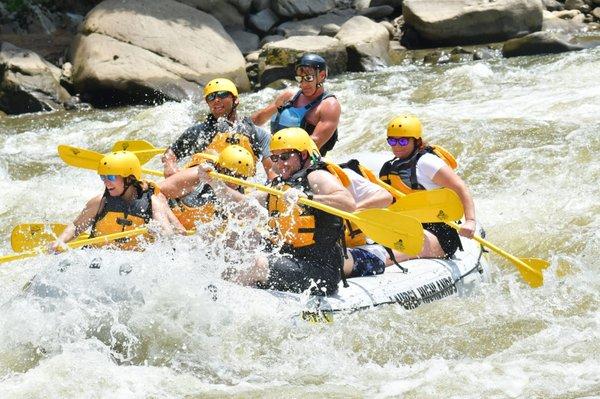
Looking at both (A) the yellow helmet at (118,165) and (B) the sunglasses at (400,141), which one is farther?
(B) the sunglasses at (400,141)

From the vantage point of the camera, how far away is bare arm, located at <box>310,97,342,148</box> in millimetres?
7504

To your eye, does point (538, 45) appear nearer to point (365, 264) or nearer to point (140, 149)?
point (140, 149)

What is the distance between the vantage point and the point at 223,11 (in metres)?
18.1

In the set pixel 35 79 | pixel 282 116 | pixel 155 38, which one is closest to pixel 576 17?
pixel 155 38

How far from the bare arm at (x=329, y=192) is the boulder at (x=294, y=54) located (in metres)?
9.33

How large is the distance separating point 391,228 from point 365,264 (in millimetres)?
428

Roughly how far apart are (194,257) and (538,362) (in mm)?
2075

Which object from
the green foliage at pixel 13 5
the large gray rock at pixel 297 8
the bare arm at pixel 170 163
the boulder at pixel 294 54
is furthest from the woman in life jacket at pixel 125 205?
the large gray rock at pixel 297 8

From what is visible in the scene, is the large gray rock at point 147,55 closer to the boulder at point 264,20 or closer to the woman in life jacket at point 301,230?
the boulder at point 264,20

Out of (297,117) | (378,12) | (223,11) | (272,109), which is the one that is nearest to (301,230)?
(297,117)

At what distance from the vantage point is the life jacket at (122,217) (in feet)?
20.8

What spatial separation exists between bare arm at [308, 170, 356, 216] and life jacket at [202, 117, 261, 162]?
1299 mm

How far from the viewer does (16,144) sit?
12766mm

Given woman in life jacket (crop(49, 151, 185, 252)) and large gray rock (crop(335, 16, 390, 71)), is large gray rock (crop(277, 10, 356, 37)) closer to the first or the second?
large gray rock (crop(335, 16, 390, 71))
